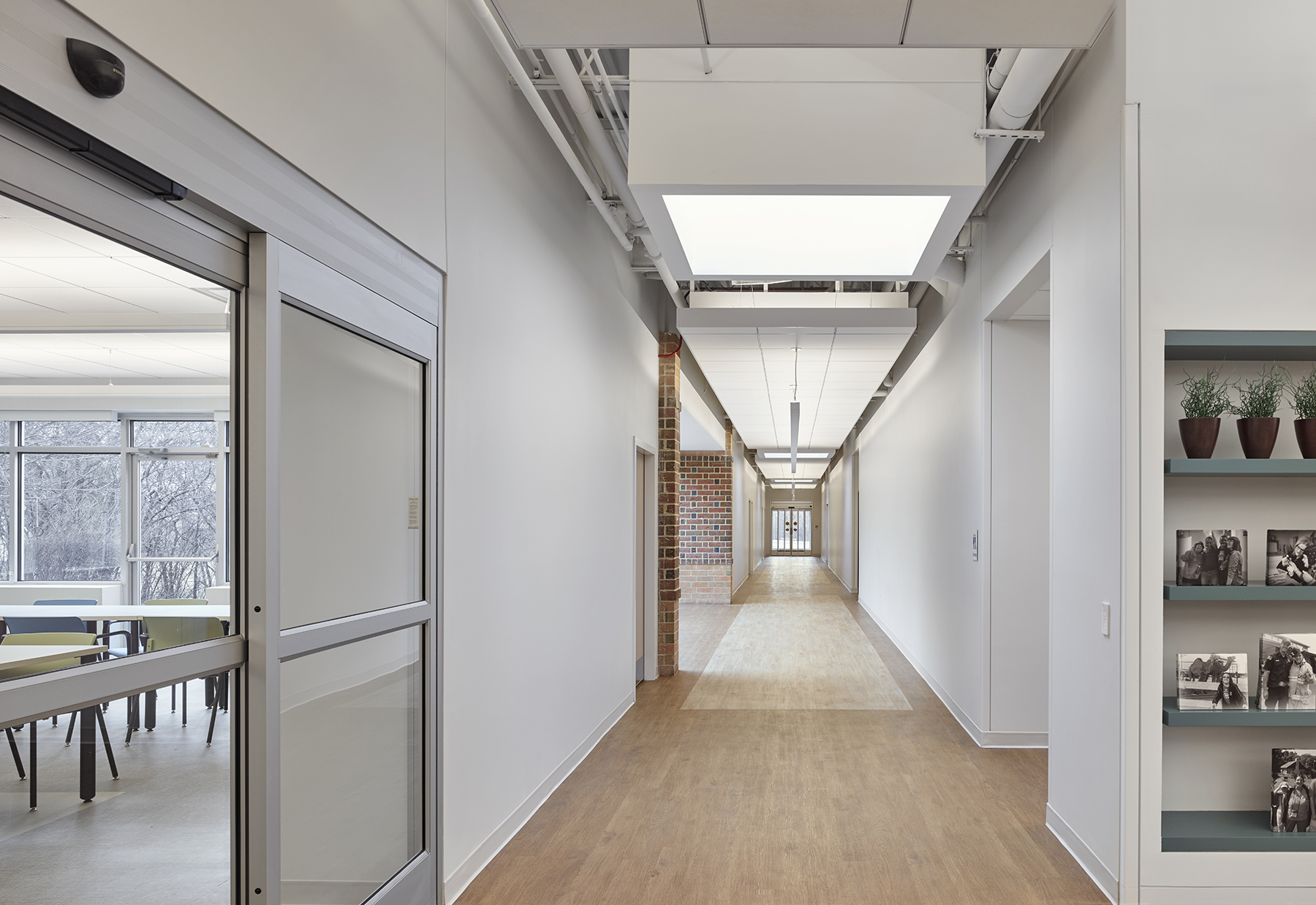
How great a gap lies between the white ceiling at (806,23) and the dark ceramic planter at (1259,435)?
134cm

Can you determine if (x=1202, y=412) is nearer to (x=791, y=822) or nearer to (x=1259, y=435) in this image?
(x=1259, y=435)

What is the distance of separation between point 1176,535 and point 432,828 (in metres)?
2.66

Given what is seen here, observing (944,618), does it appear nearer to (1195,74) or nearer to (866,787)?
(866,787)

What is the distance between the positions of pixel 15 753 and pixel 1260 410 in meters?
3.45

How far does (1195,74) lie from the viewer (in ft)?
9.55

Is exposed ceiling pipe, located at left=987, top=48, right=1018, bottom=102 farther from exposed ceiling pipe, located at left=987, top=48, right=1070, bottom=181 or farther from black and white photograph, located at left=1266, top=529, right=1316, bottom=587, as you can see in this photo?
black and white photograph, located at left=1266, top=529, right=1316, bottom=587

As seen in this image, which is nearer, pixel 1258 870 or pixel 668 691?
pixel 1258 870

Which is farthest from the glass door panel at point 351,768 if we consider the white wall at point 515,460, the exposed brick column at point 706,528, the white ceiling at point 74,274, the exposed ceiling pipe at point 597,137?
the exposed brick column at point 706,528

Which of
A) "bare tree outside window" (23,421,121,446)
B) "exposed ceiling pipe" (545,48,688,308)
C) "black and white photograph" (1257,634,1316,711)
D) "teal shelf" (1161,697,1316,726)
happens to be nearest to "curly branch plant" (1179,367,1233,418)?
"black and white photograph" (1257,634,1316,711)

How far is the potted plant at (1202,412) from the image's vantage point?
287 cm

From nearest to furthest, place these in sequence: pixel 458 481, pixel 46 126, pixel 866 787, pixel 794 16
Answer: pixel 46 126
pixel 794 16
pixel 458 481
pixel 866 787

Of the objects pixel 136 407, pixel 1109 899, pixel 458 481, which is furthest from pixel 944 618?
pixel 136 407

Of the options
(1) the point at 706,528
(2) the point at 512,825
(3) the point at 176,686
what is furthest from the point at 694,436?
(3) the point at 176,686

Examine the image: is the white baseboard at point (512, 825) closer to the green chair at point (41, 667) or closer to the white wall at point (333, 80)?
the green chair at point (41, 667)
